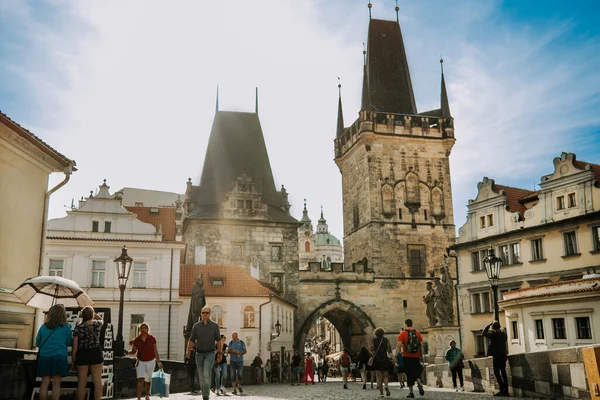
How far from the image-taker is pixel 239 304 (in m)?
28.9

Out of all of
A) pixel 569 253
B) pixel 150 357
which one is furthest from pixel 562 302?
pixel 150 357

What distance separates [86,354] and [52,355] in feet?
1.26

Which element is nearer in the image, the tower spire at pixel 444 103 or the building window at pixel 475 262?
the building window at pixel 475 262

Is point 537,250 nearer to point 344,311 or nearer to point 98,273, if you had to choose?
point 344,311

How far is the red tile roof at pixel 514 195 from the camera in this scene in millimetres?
27305

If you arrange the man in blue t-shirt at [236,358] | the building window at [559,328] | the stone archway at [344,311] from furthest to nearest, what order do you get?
the stone archway at [344,311]
the building window at [559,328]
the man in blue t-shirt at [236,358]

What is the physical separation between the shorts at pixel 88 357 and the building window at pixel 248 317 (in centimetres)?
2182

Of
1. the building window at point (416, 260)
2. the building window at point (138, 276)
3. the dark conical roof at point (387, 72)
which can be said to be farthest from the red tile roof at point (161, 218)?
the dark conical roof at point (387, 72)

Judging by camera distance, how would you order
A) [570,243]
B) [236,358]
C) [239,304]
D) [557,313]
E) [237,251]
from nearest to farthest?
1. [236,358]
2. [557,313]
3. [570,243]
4. [239,304]
5. [237,251]

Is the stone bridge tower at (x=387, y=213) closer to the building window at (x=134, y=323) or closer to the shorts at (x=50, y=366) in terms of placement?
the building window at (x=134, y=323)

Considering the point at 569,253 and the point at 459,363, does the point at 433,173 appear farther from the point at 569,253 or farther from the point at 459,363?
the point at 459,363

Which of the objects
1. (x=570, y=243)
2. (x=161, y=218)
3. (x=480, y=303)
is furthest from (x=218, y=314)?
(x=570, y=243)

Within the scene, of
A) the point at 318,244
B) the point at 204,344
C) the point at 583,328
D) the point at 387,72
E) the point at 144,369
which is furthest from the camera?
the point at 318,244

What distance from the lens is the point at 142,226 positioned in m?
27.0
